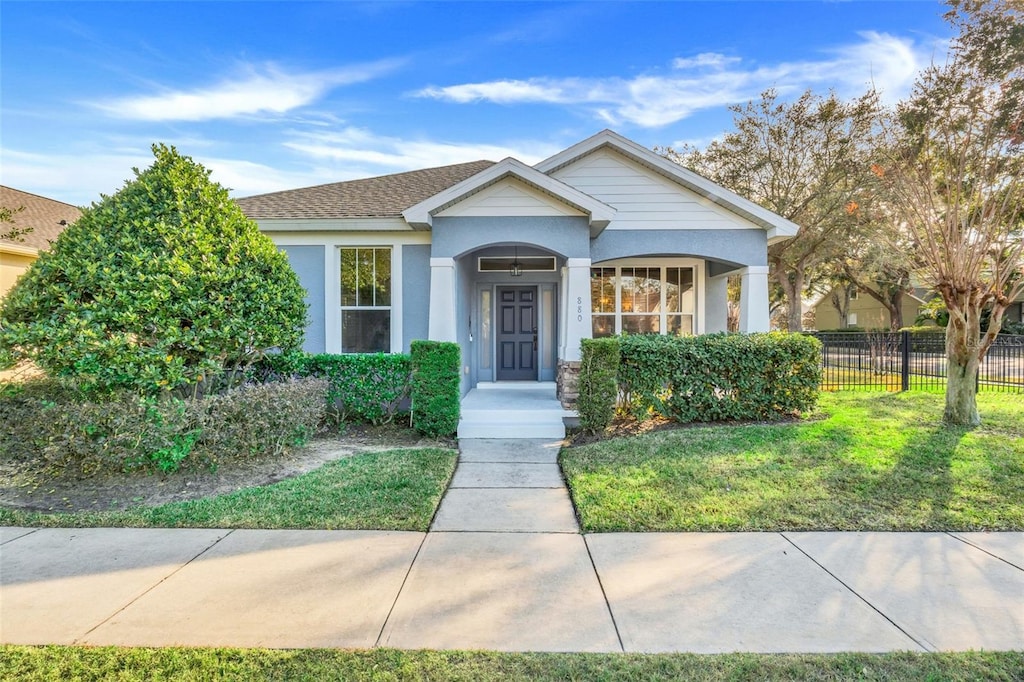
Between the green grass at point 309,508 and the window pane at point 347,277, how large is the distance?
4.30 meters

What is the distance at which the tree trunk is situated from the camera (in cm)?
737

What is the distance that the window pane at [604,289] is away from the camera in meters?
10.7

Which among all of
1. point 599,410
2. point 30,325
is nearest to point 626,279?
point 599,410

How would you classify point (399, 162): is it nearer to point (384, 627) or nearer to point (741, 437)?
point (741, 437)

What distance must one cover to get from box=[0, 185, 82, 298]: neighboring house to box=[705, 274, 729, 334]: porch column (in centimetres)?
1334

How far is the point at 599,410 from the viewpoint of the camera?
712cm

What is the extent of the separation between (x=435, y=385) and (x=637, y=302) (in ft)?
18.4

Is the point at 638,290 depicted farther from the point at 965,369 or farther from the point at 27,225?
the point at 27,225

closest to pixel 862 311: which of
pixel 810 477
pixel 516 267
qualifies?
pixel 516 267

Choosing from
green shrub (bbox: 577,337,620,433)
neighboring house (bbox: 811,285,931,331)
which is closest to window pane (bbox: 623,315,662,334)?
green shrub (bbox: 577,337,620,433)

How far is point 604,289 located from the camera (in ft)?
35.2

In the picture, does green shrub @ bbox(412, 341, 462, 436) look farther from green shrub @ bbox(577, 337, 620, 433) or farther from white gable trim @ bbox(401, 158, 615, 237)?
white gable trim @ bbox(401, 158, 615, 237)

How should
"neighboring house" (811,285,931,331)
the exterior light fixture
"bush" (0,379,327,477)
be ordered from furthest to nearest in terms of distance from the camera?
1. "neighboring house" (811,285,931,331)
2. the exterior light fixture
3. "bush" (0,379,327,477)

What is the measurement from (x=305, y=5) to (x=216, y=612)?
8.90 m
